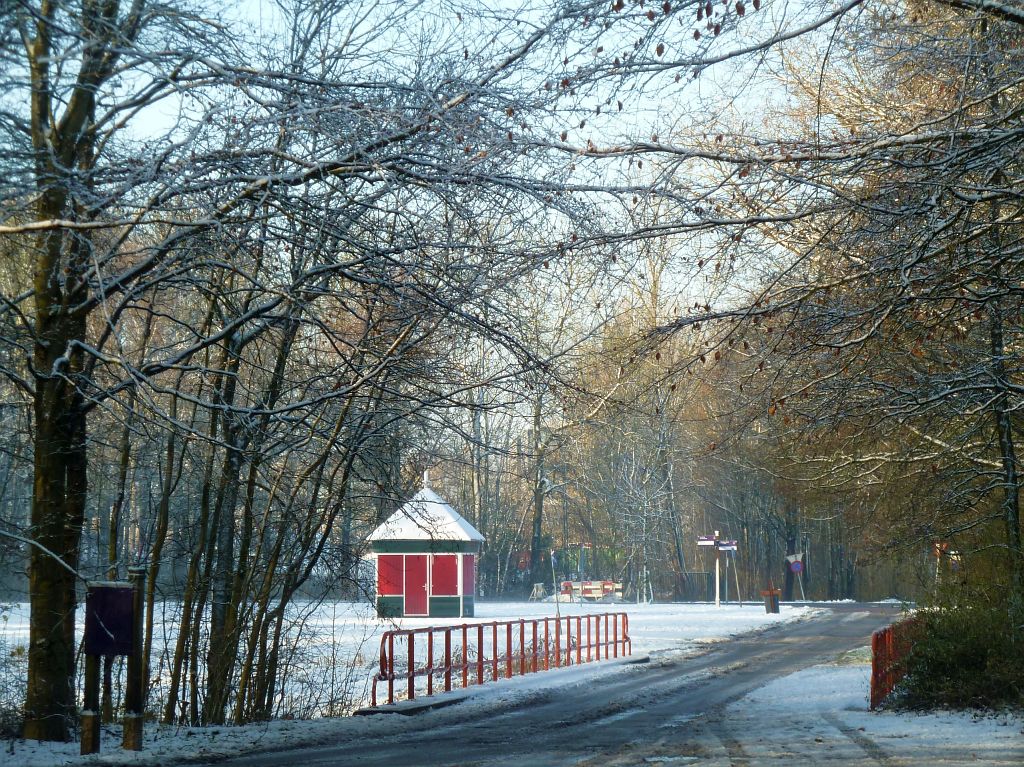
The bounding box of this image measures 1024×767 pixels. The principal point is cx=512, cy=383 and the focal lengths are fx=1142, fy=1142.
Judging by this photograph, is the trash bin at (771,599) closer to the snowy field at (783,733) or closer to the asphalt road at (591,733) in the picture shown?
the asphalt road at (591,733)

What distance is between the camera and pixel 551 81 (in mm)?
8703

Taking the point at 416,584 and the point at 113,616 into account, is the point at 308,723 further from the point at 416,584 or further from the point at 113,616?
the point at 416,584

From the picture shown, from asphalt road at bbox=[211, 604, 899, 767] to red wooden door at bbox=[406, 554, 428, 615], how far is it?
730 inches

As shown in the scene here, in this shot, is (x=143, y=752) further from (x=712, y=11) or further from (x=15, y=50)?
(x=712, y=11)

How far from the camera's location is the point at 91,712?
9078 mm

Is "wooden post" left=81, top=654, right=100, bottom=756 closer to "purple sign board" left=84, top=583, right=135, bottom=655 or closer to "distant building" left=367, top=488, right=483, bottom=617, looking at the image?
"purple sign board" left=84, top=583, right=135, bottom=655

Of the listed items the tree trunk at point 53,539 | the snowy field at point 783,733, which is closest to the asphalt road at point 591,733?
the snowy field at point 783,733

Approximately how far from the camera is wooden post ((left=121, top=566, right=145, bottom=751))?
9367 millimetres

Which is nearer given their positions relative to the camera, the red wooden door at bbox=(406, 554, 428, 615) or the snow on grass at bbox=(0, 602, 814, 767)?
the snow on grass at bbox=(0, 602, 814, 767)

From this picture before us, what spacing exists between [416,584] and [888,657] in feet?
83.1

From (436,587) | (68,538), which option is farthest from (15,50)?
(436,587)

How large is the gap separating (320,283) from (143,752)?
422cm

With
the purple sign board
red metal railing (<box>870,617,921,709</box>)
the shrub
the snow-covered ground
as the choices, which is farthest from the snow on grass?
the shrub

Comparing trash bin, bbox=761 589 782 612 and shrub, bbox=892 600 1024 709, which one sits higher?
shrub, bbox=892 600 1024 709
